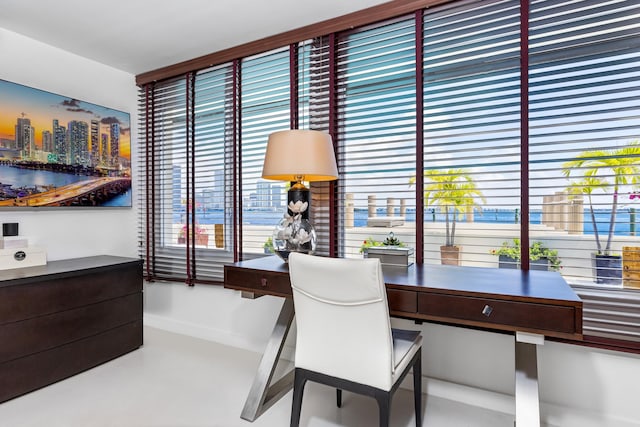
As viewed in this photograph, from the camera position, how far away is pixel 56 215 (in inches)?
113

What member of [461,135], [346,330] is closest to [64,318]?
[346,330]

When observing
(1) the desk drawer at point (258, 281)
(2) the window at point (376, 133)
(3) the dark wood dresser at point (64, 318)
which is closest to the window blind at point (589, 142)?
(2) the window at point (376, 133)

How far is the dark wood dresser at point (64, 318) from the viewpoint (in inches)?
82.7

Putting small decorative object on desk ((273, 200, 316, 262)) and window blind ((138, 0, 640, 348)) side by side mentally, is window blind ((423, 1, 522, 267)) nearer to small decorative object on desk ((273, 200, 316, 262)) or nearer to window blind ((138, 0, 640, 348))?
window blind ((138, 0, 640, 348))

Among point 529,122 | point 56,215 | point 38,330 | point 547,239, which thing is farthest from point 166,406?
point 529,122

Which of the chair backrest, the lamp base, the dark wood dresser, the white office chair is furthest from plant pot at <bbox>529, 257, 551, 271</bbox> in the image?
the dark wood dresser

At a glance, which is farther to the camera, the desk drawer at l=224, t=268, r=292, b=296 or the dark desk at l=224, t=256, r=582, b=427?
the desk drawer at l=224, t=268, r=292, b=296

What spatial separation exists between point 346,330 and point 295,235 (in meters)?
0.76

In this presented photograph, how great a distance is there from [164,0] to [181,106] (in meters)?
1.12

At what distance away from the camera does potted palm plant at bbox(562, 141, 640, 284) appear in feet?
5.73

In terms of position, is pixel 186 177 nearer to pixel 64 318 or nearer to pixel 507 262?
pixel 64 318

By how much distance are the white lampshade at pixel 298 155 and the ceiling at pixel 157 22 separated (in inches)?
36.4

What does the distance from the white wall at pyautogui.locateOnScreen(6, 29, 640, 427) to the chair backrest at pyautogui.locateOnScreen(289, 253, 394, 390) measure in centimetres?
87

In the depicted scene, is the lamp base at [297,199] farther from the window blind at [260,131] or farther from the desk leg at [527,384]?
the desk leg at [527,384]
